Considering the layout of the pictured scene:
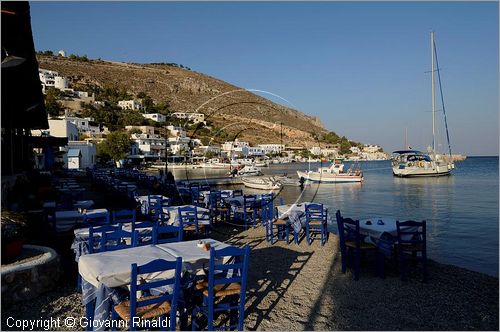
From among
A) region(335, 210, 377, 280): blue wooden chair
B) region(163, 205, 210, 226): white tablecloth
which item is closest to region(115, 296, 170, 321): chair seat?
region(335, 210, 377, 280): blue wooden chair

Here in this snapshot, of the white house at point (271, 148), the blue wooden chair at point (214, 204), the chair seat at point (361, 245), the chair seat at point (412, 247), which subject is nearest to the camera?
the chair seat at point (412, 247)

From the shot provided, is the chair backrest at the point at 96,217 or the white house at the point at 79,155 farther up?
the white house at the point at 79,155

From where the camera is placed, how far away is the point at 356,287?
24.1 ft

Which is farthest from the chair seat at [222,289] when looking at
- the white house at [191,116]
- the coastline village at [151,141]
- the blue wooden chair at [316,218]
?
the white house at [191,116]

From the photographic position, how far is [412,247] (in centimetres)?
802

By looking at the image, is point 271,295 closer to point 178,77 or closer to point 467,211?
point 467,211

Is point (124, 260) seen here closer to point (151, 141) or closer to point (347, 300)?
point (347, 300)

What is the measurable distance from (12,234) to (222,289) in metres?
3.68

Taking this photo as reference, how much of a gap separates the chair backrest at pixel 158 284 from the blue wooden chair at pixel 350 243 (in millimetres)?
4300

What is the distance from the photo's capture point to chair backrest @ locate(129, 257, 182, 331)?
14.1 feet

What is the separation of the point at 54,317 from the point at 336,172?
47888 millimetres

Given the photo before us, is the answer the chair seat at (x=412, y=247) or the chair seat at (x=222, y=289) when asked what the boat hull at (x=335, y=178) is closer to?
the chair seat at (x=412, y=247)

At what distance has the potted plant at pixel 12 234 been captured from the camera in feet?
20.7

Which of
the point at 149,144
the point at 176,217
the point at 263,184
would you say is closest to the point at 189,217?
the point at 176,217
